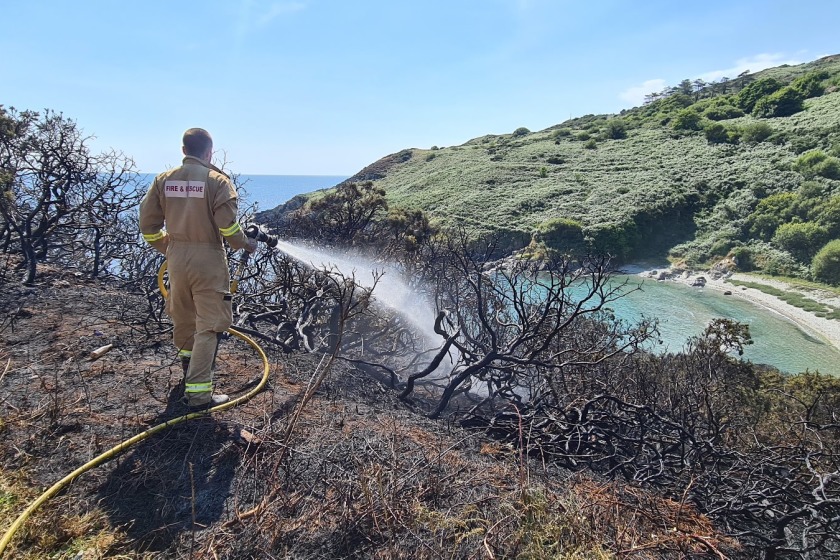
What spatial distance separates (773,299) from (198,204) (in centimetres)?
2684

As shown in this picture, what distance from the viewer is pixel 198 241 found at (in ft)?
9.64

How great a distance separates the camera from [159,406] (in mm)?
3078

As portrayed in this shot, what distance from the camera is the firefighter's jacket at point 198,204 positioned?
285 cm

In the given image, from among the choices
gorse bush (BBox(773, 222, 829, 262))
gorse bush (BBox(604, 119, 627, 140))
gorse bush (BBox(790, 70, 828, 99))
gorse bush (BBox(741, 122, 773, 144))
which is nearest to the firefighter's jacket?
gorse bush (BBox(773, 222, 829, 262))

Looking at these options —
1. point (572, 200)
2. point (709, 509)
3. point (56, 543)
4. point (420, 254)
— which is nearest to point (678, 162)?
point (572, 200)

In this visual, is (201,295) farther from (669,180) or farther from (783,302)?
(669,180)

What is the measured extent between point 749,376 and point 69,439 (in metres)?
8.92

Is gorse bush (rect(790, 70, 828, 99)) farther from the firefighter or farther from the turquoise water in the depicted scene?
the firefighter

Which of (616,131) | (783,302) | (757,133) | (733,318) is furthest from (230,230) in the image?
(616,131)

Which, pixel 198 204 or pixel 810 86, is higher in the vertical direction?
pixel 810 86

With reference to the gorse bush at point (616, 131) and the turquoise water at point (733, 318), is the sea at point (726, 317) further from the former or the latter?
the gorse bush at point (616, 131)

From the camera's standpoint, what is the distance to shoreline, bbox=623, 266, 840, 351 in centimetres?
1770

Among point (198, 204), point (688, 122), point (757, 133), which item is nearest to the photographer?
point (198, 204)

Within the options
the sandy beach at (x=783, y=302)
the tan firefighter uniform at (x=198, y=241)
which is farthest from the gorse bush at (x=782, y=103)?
the tan firefighter uniform at (x=198, y=241)
